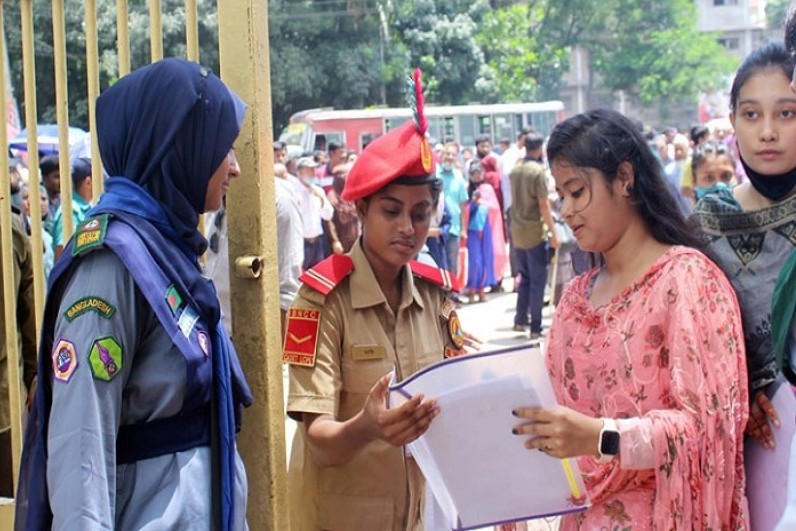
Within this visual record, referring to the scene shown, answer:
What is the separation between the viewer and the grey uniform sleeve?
6.12 ft

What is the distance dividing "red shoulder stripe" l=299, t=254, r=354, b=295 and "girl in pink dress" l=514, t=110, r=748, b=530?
1.72 ft

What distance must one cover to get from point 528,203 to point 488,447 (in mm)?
8144

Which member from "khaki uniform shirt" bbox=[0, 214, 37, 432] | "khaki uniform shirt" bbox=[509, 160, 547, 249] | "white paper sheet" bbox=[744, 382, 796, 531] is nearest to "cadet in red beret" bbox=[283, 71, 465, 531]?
"white paper sheet" bbox=[744, 382, 796, 531]

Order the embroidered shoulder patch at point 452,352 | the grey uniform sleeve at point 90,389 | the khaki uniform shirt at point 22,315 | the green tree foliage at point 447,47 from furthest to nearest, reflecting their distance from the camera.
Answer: the green tree foliage at point 447,47 → the khaki uniform shirt at point 22,315 → the embroidered shoulder patch at point 452,352 → the grey uniform sleeve at point 90,389

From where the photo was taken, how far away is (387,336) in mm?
2533

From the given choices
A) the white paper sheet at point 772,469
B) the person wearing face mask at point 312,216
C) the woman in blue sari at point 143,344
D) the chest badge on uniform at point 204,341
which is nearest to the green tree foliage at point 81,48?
the person wearing face mask at point 312,216

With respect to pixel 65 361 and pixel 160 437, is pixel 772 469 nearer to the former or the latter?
pixel 160 437

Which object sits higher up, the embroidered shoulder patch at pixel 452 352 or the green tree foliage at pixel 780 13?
the green tree foliage at pixel 780 13

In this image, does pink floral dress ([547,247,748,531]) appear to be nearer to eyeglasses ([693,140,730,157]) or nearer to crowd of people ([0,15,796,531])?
crowd of people ([0,15,796,531])

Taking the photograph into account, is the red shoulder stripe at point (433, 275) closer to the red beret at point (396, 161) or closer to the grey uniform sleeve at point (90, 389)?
the red beret at point (396, 161)

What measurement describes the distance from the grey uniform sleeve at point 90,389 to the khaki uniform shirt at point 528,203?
8.27 metres

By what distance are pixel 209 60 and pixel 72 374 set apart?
18.8 m

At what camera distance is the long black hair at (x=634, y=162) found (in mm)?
2281

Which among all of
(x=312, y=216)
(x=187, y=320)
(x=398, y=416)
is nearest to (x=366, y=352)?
(x=398, y=416)
